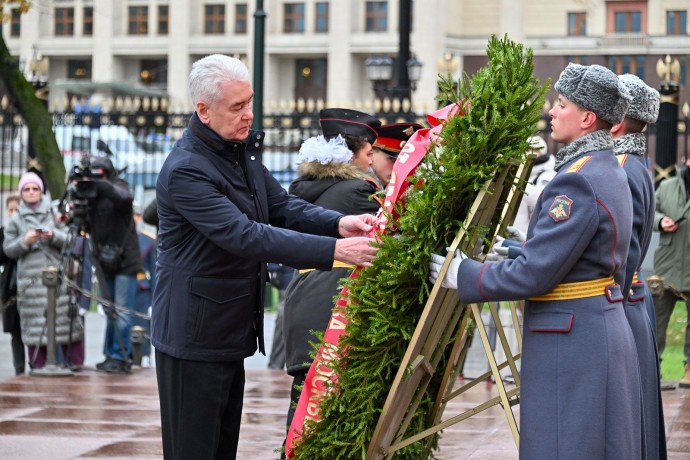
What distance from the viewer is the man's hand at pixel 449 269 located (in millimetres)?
4512

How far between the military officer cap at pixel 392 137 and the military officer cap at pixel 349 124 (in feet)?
0.25

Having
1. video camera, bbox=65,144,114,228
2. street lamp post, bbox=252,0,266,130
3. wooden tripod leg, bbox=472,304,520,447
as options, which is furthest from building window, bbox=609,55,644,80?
wooden tripod leg, bbox=472,304,520,447

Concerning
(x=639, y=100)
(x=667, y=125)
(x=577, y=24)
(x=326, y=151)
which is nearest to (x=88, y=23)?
(x=577, y=24)

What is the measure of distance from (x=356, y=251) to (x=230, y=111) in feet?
2.29

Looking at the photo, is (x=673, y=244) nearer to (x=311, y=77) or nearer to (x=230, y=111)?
(x=230, y=111)

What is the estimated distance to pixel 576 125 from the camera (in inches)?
177

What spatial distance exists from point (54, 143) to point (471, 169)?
13010mm

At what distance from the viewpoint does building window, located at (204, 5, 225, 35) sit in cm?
6819

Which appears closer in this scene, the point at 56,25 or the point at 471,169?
the point at 471,169

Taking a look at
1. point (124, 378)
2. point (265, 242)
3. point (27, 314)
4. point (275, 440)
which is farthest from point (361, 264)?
point (27, 314)

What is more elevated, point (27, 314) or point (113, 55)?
point (113, 55)

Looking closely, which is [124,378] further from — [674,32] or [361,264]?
[674,32]

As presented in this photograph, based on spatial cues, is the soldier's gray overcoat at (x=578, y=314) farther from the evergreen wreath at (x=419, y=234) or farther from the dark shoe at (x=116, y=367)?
the dark shoe at (x=116, y=367)

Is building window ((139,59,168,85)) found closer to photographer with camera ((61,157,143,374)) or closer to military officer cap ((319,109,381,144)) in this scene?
photographer with camera ((61,157,143,374))
